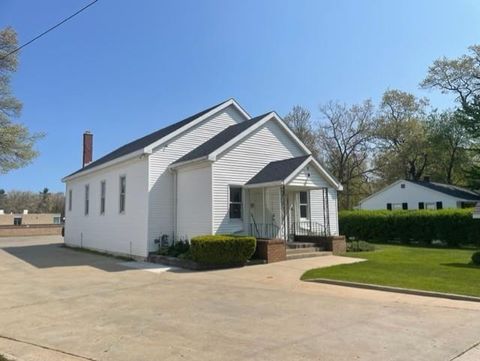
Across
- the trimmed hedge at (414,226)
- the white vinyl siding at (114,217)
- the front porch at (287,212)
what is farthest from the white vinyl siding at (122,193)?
the trimmed hedge at (414,226)

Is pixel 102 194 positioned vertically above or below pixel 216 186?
above

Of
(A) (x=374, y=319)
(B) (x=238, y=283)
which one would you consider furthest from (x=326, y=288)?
(A) (x=374, y=319)

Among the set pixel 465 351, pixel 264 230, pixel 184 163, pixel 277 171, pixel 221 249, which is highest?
pixel 184 163

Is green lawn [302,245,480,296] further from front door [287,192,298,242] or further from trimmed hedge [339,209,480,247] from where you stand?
trimmed hedge [339,209,480,247]

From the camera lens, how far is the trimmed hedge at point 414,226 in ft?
83.1

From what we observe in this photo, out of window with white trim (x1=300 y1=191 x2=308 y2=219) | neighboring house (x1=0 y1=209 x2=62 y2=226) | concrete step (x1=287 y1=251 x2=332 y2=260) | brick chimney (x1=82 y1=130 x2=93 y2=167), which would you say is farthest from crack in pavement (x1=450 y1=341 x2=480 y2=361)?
neighboring house (x1=0 y1=209 x2=62 y2=226)

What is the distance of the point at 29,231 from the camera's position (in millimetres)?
44844

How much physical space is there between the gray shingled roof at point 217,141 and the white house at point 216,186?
9cm

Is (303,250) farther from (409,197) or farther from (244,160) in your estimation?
(409,197)

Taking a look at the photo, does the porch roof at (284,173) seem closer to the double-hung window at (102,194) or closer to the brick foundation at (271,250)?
the brick foundation at (271,250)

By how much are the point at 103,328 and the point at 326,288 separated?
5820 millimetres

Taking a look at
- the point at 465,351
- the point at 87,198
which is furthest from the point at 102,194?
the point at 465,351

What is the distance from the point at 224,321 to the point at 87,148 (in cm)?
2817

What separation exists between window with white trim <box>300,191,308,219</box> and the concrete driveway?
27.2 ft
